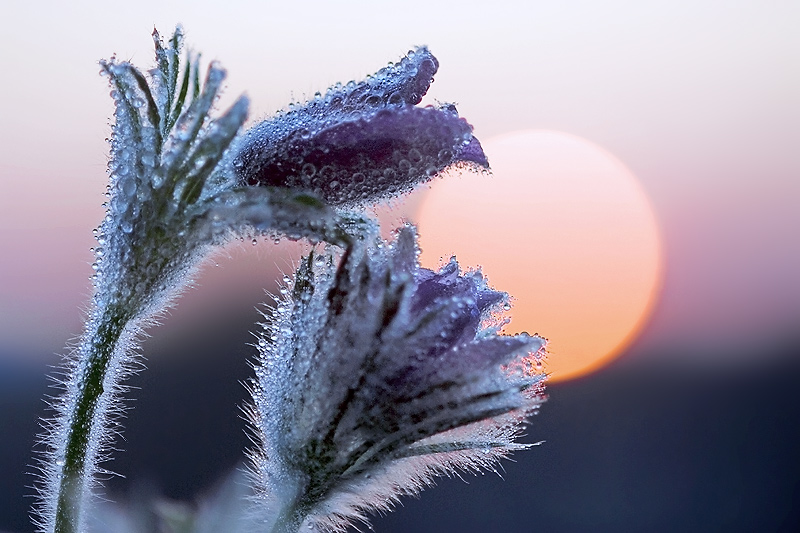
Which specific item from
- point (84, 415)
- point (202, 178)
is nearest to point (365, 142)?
point (202, 178)

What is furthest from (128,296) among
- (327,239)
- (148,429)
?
(148,429)

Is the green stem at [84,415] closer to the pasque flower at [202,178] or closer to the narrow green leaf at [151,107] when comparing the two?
the pasque flower at [202,178]

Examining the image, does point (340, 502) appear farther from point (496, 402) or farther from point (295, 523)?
point (496, 402)

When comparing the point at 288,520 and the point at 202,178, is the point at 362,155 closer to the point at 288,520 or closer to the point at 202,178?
the point at 202,178

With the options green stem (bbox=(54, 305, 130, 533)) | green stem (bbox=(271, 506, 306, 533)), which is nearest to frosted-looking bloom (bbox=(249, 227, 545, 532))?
green stem (bbox=(271, 506, 306, 533))

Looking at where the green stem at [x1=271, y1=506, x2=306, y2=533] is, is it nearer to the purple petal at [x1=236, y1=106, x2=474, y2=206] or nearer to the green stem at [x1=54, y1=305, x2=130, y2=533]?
the green stem at [x1=54, y1=305, x2=130, y2=533]

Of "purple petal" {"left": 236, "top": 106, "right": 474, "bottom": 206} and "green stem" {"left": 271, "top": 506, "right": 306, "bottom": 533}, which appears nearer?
"purple petal" {"left": 236, "top": 106, "right": 474, "bottom": 206}

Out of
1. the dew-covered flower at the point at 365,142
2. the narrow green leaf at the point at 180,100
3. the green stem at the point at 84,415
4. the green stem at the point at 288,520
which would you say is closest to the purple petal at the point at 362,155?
the dew-covered flower at the point at 365,142
